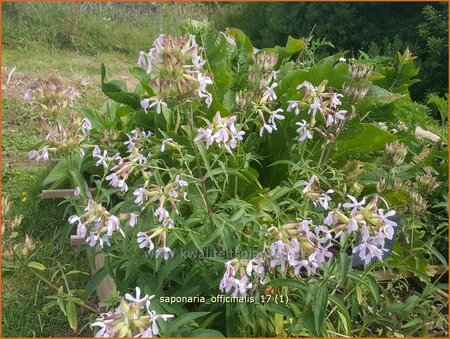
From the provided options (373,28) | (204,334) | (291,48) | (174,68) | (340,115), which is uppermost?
(174,68)

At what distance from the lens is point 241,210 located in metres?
1.83

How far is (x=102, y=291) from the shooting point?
2.29m

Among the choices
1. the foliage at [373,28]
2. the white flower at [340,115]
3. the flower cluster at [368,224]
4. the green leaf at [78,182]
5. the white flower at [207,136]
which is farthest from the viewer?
the foliage at [373,28]

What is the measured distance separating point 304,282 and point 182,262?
41 centimetres

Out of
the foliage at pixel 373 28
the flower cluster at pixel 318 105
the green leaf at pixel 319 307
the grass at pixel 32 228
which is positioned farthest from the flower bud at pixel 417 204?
the foliage at pixel 373 28

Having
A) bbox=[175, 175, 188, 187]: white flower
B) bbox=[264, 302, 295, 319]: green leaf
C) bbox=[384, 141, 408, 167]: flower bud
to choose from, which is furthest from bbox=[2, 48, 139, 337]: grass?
bbox=[384, 141, 408, 167]: flower bud

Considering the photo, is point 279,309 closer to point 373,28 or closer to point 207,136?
point 207,136

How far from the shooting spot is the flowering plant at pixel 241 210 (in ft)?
5.29

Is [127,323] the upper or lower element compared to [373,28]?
upper

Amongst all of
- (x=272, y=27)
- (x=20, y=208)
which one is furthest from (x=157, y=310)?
(x=272, y=27)

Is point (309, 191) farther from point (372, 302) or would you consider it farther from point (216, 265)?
point (372, 302)

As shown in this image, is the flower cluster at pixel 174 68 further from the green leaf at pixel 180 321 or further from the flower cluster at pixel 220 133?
the green leaf at pixel 180 321

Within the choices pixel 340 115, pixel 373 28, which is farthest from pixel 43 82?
pixel 373 28

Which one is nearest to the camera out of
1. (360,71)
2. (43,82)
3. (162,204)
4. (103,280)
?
(162,204)
